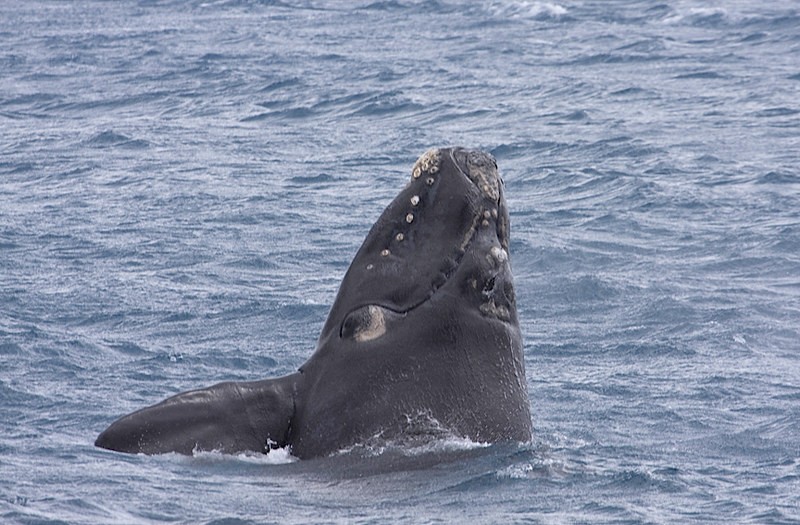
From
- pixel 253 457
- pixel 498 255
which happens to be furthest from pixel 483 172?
pixel 253 457

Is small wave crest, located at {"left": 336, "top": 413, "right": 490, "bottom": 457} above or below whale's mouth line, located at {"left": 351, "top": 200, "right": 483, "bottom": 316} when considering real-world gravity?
below

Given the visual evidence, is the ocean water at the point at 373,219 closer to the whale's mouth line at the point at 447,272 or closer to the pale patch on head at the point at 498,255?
the whale's mouth line at the point at 447,272

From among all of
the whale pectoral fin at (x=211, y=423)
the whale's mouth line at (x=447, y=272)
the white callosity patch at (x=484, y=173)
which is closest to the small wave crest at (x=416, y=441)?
the whale pectoral fin at (x=211, y=423)

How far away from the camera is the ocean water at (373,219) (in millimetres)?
12398

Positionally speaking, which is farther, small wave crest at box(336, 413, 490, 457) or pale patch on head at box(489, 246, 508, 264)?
pale patch on head at box(489, 246, 508, 264)

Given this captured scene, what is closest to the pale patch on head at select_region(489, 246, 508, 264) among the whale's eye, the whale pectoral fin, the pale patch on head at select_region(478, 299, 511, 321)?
the pale patch on head at select_region(478, 299, 511, 321)

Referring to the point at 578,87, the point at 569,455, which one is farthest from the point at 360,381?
the point at 578,87

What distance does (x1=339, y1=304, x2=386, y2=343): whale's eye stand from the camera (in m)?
13.2

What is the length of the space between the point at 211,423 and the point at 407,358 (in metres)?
1.80

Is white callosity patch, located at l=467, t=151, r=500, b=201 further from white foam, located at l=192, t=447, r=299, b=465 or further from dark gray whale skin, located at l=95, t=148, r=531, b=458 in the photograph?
white foam, located at l=192, t=447, r=299, b=465

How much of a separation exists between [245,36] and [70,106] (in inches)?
562

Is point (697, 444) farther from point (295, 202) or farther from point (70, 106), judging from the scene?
point (70, 106)

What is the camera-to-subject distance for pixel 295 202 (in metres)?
30.0

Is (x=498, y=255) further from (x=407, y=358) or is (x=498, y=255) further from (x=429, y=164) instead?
(x=407, y=358)
